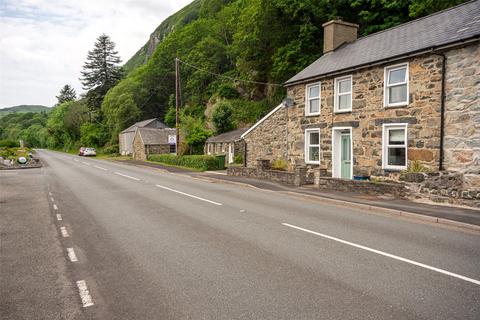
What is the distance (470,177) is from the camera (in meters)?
12.5

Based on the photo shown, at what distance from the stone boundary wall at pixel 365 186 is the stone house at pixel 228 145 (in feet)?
62.6

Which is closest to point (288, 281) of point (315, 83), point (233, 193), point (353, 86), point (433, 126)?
point (233, 193)

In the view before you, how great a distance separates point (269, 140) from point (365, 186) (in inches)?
413

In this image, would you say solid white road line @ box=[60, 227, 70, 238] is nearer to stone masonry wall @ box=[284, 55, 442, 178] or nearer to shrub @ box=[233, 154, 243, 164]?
stone masonry wall @ box=[284, 55, 442, 178]

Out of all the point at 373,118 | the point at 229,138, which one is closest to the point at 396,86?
the point at 373,118

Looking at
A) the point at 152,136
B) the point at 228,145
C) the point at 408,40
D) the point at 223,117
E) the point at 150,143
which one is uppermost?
the point at 408,40

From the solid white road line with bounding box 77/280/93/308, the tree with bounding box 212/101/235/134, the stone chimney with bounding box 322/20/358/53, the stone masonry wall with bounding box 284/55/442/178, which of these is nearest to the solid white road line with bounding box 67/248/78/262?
the solid white road line with bounding box 77/280/93/308

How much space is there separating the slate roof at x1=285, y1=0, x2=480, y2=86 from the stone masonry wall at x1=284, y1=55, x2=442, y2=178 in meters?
0.58

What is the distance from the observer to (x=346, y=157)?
1831cm

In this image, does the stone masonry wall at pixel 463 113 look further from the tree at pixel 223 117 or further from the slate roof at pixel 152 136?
the slate roof at pixel 152 136

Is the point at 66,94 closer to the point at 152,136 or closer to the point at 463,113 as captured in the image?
the point at 152,136

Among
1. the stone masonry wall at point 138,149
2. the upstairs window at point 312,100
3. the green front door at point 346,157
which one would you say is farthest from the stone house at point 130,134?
the green front door at point 346,157

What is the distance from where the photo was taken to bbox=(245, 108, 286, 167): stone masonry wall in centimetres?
2262

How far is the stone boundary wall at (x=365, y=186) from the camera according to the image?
12.9m
